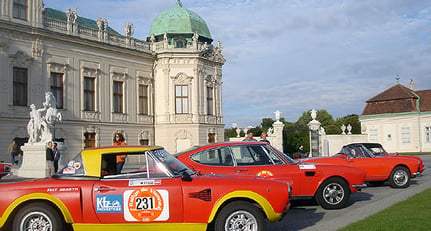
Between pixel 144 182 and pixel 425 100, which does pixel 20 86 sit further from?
pixel 425 100

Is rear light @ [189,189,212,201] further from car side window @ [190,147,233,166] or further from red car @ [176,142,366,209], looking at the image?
car side window @ [190,147,233,166]

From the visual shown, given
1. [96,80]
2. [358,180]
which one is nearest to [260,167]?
[358,180]

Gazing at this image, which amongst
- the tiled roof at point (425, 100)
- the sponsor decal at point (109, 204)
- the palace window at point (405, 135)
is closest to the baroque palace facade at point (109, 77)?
the sponsor decal at point (109, 204)

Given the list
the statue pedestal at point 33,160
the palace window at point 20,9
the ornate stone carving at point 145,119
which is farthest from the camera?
the ornate stone carving at point 145,119

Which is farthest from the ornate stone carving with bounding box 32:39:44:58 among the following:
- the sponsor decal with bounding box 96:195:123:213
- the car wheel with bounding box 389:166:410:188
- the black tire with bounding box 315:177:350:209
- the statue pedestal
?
the sponsor decal with bounding box 96:195:123:213

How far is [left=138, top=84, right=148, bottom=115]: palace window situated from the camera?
36.7 m

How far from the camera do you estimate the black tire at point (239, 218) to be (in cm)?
667

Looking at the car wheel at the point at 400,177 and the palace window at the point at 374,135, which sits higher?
the palace window at the point at 374,135

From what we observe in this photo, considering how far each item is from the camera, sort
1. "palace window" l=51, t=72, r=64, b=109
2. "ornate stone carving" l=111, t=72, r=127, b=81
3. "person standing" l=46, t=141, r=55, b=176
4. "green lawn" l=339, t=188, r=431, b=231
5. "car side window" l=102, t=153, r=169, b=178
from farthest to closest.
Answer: "ornate stone carving" l=111, t=72, r=127, b=81
"palace window" l=51, t=72, r=64, b=109
"person standing" l=46, t=141, r=55, b=176
"green lawn" l=339, t=188, r=431, b=231
"car side window" l=102, t=153, r=169, b=178

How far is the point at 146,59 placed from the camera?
3688 cm

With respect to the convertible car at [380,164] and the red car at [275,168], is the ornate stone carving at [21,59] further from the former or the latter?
the red car at [275,168]

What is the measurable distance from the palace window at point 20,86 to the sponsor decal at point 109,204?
23.8 m

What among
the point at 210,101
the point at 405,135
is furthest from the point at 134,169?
the point at 405,135

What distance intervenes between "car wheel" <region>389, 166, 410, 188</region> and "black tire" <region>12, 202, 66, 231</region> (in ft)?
34.4
